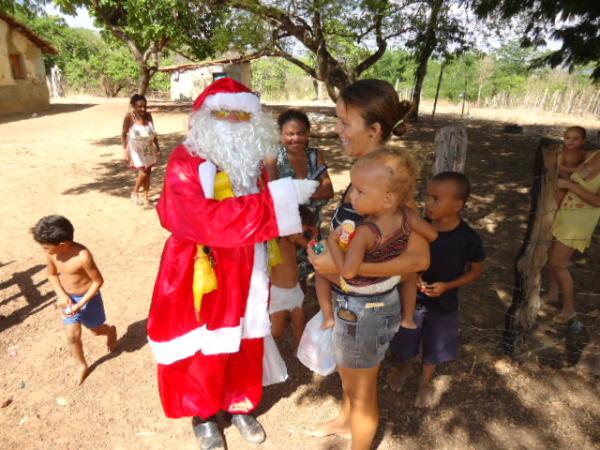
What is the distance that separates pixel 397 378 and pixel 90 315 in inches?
89.4

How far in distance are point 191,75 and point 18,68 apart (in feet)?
43.3

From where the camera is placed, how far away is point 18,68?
59.3 ft

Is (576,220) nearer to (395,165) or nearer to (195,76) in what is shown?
(395,165)

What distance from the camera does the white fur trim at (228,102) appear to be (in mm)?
2168

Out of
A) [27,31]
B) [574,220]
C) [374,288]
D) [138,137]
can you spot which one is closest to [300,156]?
[374,288]

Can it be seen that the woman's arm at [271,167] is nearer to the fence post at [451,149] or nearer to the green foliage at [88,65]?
the fence post at [451,149]

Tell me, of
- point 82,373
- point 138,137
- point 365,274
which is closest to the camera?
point 365,274

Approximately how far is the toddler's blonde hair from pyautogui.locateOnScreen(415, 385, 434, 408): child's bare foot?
5.71 feet

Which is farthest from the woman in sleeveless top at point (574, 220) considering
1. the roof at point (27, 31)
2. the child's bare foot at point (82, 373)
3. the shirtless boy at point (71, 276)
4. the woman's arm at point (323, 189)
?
the roof at point (27, 31)

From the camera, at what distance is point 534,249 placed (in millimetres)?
2855

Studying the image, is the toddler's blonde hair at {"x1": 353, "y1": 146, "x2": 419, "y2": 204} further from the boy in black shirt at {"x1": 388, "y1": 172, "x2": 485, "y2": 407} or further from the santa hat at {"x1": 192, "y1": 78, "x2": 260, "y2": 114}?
the santa hat at {"x1": 192, "y1": 78, "x2": 260, "y2": 114}

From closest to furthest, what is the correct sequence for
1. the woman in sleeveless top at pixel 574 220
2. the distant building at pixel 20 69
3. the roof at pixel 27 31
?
the woman in sleeveless top at pixel 574 220 < the roof at pixel 27 31 < the distant building at pixel 20 69

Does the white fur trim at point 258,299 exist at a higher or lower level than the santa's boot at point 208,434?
higher

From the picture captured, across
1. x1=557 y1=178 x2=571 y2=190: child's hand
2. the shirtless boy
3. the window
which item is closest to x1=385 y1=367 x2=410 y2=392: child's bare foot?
x1=557 y1=178 x2=571 y2=190: child's hand
